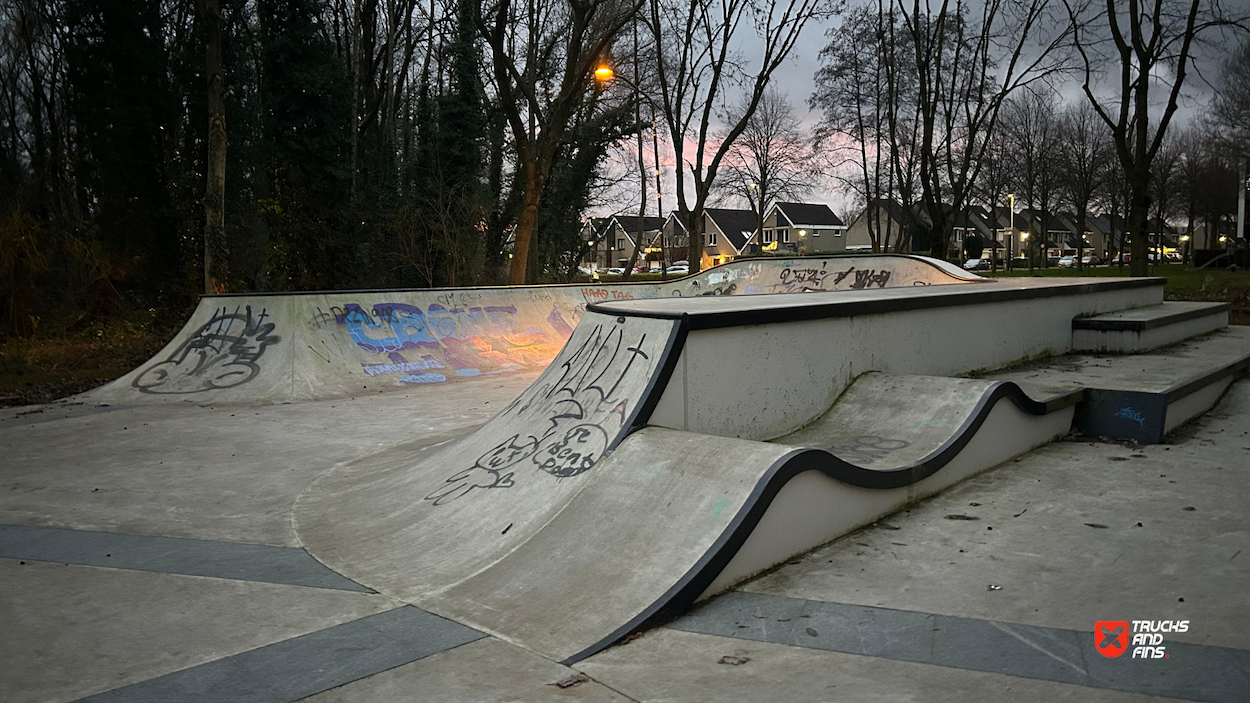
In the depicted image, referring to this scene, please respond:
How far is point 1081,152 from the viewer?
42344 millimetres

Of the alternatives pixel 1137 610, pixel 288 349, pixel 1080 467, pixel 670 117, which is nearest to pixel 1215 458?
pixel 1080 467

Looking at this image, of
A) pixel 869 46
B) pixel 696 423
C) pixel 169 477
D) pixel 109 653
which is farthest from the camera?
pixel 869 46

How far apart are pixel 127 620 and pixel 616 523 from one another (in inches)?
88.9

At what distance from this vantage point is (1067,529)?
4270mm

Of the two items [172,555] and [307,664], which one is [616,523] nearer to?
[307,664]

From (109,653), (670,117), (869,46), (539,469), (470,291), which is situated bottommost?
(109,653)

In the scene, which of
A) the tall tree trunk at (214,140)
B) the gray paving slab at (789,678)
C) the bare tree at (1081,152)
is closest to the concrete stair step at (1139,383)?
the gray paving slab at (789,678)

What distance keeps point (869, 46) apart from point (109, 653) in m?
29.5

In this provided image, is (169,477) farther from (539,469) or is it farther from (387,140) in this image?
(387,140)

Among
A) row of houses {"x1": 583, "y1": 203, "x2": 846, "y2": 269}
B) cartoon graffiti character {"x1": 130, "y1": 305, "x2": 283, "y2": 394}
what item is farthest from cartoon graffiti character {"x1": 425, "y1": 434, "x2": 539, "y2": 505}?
row of houses {"x1": 583, "y1": 203, "x2": 846, "y2": 269}

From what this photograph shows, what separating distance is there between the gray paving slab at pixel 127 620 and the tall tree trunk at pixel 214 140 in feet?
40.1

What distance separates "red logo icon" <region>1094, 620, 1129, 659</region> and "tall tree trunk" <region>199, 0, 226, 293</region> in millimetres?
15590

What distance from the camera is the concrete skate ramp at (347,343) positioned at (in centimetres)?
1010

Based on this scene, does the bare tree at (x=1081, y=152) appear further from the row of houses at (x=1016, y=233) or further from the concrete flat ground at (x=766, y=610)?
the concrete flat ground at (x=766, y=610)
